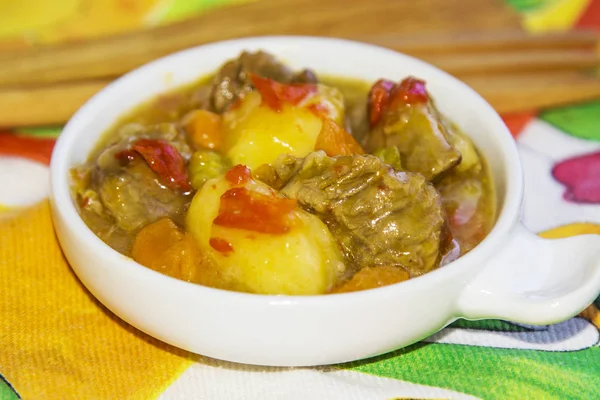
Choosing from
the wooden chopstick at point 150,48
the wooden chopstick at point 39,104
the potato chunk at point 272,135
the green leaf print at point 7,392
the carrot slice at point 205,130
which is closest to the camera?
the green leaf print at point 7,392

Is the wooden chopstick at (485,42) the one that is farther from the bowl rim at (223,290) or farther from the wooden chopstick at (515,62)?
the bowl rim at (223,290)

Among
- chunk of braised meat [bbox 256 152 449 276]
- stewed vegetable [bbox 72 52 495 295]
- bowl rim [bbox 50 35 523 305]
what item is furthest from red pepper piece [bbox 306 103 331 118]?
bowl rim [bbox 50 35 523 305]

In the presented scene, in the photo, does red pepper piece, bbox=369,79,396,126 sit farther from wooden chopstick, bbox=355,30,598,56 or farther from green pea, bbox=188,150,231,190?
wooden chopstick, bbox=355,30,598,56

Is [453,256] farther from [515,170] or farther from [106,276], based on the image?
[106,276]

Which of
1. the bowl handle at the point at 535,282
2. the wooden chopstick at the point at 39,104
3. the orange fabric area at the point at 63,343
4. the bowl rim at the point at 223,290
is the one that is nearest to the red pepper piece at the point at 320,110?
the bowl rim at the point at 223,290

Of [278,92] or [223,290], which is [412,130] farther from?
[223,290]

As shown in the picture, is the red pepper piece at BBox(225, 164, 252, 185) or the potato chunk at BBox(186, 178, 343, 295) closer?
the potato chunk at BBox(186, 178, 343, 295)

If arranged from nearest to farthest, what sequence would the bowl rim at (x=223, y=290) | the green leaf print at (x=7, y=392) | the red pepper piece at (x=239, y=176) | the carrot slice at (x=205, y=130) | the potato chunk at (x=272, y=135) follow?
the bowl rim at (x=223, y=290)
the green leaf print at (x=7, y=392)
the red pepper piece at (x=239, y=176)
the potato chunk at (x=272, y=135)
the carrot slice at (x=205, y=130)
